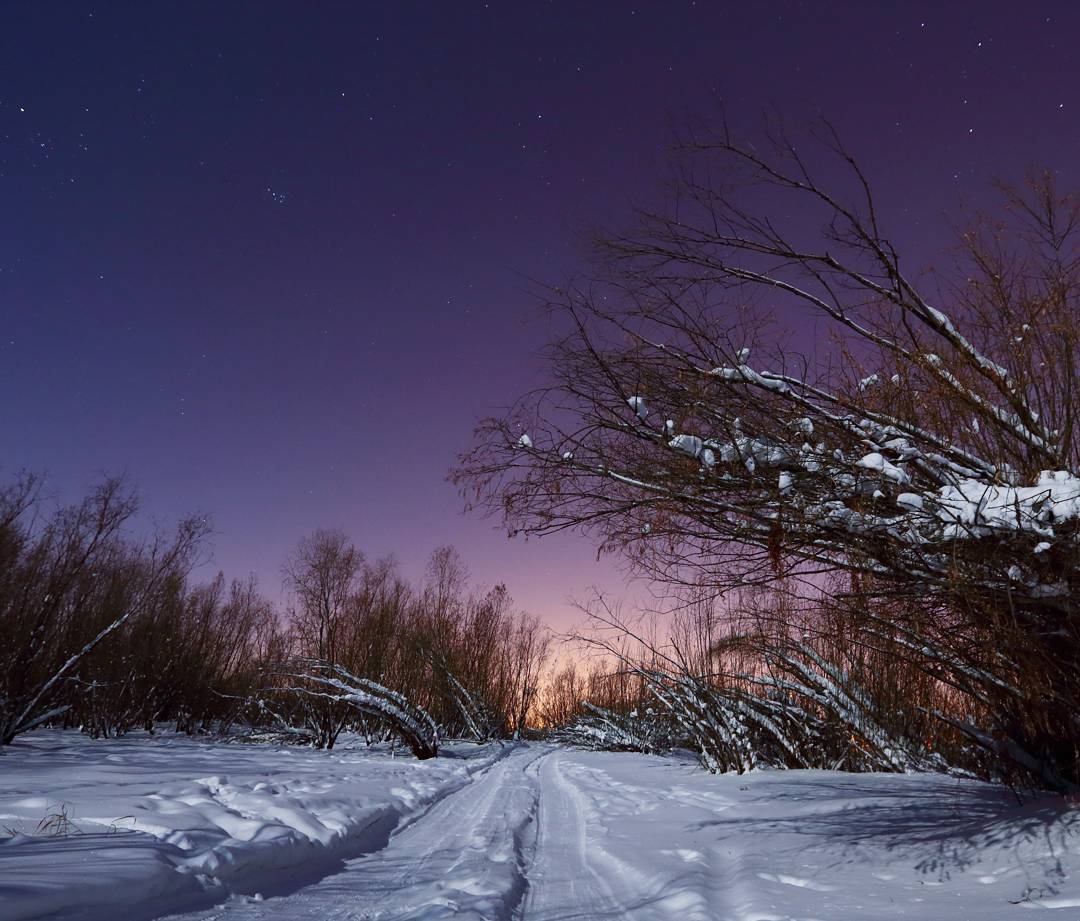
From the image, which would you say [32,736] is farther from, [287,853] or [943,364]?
[943,364]

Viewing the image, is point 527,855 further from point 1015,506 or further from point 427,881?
point 1015,506

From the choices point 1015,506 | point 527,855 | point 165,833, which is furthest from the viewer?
point 527,855

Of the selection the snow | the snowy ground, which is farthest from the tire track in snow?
the snow

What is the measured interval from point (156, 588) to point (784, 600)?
1870cm

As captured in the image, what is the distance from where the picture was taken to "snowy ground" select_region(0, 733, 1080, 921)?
104 inches

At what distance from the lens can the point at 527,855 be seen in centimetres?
410

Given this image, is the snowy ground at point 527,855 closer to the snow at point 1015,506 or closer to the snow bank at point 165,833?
the snow bank at point 165,833

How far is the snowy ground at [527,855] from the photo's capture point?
2.64 meters

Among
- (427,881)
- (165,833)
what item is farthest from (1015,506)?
(165,833)

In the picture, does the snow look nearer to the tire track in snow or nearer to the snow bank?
the tire track in snow

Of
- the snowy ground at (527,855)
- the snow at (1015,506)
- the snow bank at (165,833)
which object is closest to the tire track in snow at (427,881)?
the snowy ground at (527,855)

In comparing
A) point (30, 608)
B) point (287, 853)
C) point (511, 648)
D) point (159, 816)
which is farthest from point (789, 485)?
point (511, 648)

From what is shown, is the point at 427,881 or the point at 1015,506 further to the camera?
the point at 427,881

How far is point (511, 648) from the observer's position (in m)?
36.3
